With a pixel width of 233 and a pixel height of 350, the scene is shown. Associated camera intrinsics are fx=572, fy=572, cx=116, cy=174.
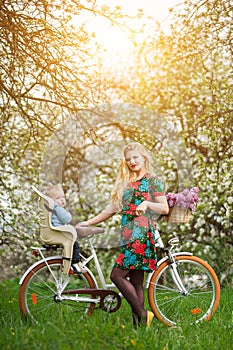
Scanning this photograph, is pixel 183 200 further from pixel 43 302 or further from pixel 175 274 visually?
pixel 43 302

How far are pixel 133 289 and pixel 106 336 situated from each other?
611mm

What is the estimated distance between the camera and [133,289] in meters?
4.05

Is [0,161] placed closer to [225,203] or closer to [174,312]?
[225,203]

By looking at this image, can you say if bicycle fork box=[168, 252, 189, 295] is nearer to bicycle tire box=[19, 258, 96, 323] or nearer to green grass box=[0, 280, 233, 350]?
green grass box=[0, 280, 233, 350]

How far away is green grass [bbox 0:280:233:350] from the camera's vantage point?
3.36 m

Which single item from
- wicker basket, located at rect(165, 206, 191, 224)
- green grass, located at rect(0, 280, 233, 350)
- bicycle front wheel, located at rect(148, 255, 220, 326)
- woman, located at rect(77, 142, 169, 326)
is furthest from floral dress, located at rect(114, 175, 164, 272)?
green grass, located at rect(0, 280, 233, 350)

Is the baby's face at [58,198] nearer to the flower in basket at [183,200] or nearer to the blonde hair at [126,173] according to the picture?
the blonde hair at [126,173]

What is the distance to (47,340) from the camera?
3.33 metres

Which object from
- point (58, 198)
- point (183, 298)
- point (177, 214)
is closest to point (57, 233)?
point (58, 198)

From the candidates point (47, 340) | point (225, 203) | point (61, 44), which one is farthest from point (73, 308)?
point (225, 203)

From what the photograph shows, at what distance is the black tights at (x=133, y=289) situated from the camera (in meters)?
4.04

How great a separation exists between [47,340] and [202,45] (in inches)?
191

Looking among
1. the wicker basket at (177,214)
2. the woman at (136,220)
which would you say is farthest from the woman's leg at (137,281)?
the wicker basket at (177,214)

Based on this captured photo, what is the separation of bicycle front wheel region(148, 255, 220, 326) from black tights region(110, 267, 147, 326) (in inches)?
8.6
